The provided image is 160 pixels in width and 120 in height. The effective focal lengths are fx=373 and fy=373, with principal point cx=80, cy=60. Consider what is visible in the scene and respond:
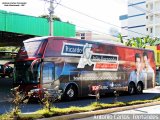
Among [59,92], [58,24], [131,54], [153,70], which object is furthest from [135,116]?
→ [58,24]

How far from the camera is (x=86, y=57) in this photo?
2162 cm

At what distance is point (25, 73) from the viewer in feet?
63.1

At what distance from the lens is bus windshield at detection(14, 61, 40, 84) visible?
61.3 ft

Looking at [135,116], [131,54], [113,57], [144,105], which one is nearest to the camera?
[135,116]

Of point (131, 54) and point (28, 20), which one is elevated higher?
point (28, 20)

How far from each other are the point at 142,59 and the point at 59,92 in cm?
1084

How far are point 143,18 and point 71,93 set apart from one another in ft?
285

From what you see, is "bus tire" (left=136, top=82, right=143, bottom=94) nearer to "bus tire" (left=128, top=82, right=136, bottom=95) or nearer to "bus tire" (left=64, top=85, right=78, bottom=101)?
"bus tire" (left=128, top=82, right=136, bottom=95)

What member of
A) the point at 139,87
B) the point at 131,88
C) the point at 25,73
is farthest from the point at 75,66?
the point at 139,87

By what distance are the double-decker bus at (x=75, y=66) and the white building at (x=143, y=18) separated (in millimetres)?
65544

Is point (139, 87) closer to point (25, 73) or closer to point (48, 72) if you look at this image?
point (48, 72)

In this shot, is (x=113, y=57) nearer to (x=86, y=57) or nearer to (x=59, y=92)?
(x=86, y=57)

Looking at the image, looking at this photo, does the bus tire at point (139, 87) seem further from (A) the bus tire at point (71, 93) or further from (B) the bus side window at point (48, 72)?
(B) the bus side window at point (48, 72)

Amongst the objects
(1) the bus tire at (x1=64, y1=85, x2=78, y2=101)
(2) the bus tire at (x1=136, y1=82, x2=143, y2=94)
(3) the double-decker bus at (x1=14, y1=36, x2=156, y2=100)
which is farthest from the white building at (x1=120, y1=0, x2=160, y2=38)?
(1) the bus tire at (x1=64, y1=85, x2=78, y2=101)
